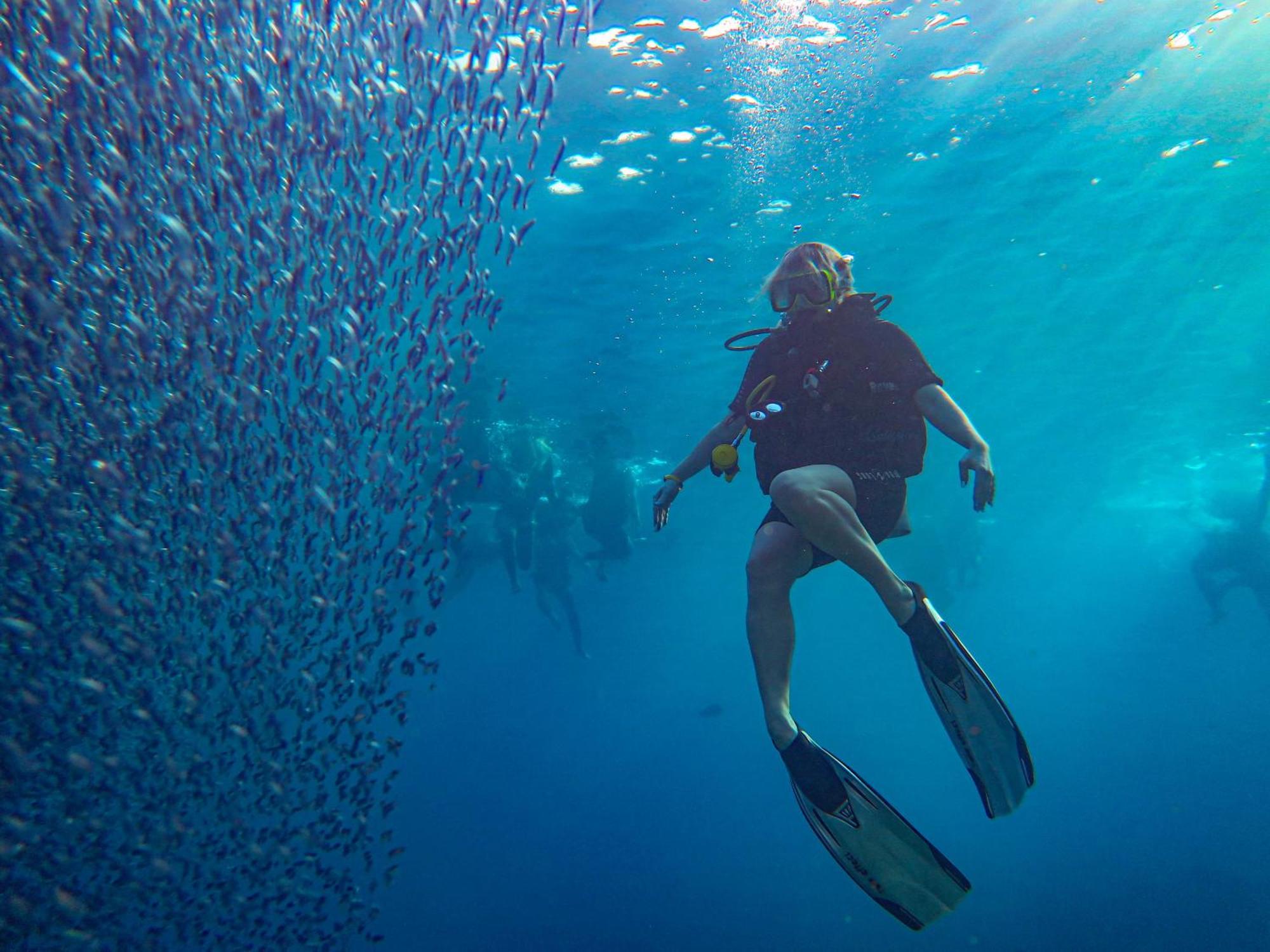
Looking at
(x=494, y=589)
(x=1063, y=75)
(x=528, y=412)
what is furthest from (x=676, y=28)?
(x=494, y=589)

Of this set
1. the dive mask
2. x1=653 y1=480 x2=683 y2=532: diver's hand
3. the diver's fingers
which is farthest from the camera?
x1=653 y1=480 x2=683 y2=532: diver's hand

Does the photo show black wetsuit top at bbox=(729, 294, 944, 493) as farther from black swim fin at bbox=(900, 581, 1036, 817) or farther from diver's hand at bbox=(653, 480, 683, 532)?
diver's hand at bbox=(653, 480, 683, 532)

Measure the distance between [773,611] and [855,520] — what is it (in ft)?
2.27

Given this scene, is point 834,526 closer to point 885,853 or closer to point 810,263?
point 810,263

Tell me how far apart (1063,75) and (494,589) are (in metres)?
37.9

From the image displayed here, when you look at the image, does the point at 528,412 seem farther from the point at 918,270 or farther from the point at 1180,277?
the point at 1180,277

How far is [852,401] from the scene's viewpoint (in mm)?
3814

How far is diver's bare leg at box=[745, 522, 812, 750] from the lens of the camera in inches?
140

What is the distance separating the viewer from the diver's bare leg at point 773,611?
3566mm

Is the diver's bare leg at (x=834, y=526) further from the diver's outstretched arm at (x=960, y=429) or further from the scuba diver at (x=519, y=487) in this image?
the scuba diver at (x=519, y=487)

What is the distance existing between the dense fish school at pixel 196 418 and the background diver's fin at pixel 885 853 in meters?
4.47

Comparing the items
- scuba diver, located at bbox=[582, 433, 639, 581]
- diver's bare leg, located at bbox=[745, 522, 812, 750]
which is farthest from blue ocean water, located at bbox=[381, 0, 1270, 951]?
diver's bare leg, located at bbox=[745, 522, 812, 750]

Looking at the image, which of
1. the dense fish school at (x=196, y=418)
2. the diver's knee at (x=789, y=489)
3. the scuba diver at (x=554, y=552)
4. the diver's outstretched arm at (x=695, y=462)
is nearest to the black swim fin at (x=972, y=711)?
the diver's knee at (x=789, y=489)

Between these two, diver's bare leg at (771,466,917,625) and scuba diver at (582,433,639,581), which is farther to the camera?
scuba diver at (582,433,639,581)
